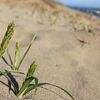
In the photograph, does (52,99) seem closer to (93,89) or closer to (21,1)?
(93,89)

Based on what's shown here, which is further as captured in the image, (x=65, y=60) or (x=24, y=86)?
(x=65, y=60)

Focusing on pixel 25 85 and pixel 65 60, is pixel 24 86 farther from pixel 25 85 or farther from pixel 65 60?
pixel 65 60

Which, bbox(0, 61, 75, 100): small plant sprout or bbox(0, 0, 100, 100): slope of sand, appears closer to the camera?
bbox(0, 61, 75, 100): small plant sprout

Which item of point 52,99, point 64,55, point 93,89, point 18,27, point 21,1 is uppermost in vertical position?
point 52,99

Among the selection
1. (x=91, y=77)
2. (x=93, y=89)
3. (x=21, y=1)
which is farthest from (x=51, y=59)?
(x=21, y=1)

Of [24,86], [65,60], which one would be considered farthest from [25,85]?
[65,60]

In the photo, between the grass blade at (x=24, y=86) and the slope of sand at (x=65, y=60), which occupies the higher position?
the grass blade at (x=24, y=86)

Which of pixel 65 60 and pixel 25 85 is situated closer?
pixel 25 85

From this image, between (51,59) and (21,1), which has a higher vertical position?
(51,59)

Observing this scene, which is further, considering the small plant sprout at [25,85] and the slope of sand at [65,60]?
the slope of sand at [65,60]

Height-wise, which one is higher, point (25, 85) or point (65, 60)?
point (25, 85)

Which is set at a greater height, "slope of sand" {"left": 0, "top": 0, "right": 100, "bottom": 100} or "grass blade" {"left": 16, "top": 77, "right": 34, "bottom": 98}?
"grass blade" {"left": 16, "top": 77, "right": 34, "bottom": 98}
